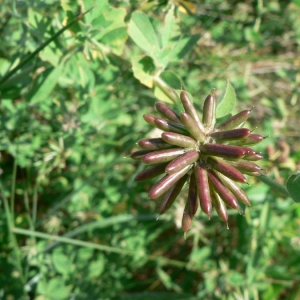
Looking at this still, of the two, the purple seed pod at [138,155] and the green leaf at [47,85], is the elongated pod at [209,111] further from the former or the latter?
the green leaf at [47,85]

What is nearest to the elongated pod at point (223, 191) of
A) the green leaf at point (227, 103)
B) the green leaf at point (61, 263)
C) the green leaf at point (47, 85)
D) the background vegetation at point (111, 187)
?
the green leaf at point (227, 103)

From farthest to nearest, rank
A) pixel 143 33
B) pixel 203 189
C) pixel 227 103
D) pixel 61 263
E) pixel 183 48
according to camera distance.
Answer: pixel 61 263, pixel 183 48, pixel 143 33, pixel 227 103, pixel 203 189

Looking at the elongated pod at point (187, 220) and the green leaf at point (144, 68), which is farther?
the green leaf at point (144, 68)

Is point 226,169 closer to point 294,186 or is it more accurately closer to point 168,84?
point 294,186

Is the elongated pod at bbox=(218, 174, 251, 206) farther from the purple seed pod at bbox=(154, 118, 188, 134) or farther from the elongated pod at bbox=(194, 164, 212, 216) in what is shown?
the purple seed pod at bbox=(154, 118, 188, 134)

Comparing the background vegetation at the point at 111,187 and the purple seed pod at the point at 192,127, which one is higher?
the purple seed pod at the point at 192,127

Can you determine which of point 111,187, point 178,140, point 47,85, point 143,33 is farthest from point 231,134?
point 111,187

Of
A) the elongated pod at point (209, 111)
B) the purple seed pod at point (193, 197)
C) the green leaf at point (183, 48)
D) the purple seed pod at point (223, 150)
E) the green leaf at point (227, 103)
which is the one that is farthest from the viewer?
the green leaf at point (183, 48)

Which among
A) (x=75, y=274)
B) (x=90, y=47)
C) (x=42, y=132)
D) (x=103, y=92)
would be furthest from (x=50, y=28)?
(x=75, y=274)
